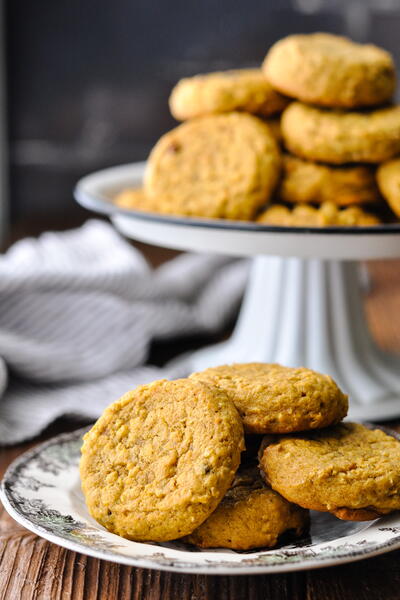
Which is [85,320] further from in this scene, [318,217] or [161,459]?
[161,459]

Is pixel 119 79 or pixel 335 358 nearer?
pixel 335 358

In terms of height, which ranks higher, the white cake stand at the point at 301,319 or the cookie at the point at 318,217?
the cookie at the point at 318,217

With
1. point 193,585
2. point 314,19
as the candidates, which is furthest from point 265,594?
point 314,19

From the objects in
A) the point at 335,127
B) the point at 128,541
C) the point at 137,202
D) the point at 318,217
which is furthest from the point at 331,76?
the point at 128,541

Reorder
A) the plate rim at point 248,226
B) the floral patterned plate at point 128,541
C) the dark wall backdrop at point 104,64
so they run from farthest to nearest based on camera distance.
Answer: the dark wall backdrop at point 104,64
the plate rim at point 248,226
the floral patterned plate at point 128,541

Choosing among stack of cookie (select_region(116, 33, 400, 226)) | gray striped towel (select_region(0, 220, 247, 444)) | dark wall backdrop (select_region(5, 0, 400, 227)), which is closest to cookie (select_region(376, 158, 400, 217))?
stack of cookie (select_region(116, 33, 400, 226))

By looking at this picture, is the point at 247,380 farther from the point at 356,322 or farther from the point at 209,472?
the point at 356,322

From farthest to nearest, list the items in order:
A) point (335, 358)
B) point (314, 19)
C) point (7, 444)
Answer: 1. point (314, 19)
2. point (335, 358)
3. point (7, 444)

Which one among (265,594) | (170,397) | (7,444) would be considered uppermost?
(170,397)

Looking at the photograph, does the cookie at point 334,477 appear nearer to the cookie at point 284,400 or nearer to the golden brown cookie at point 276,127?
the cookie at point 284,400

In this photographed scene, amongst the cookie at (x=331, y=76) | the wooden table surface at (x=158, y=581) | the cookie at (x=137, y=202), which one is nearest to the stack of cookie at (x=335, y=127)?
the cookie at (x=331, y=76)
